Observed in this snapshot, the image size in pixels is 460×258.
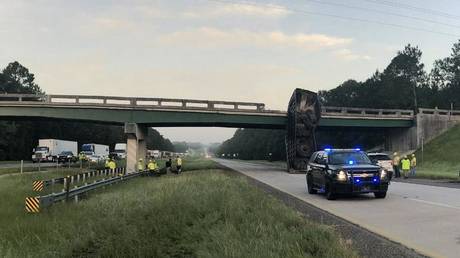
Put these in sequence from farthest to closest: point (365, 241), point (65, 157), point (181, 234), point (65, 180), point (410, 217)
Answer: point (65, 157), point (65, 180), point (410, 217), point (365, 241), point (181, 234)

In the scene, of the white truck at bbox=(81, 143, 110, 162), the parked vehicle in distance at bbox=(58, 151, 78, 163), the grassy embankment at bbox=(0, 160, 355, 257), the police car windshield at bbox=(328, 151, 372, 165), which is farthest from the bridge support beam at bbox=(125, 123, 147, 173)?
the grassy embankment at bbox=(0, 160, 355, 257)

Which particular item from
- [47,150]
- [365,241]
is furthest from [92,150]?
[365,241]

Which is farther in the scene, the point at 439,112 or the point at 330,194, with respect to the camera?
the point at 439,112

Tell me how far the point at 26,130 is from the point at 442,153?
249 feet

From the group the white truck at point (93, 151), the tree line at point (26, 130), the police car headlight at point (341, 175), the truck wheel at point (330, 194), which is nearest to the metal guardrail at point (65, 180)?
the truck wheel at point (330, 194)

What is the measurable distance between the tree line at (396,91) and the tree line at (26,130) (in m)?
47.3

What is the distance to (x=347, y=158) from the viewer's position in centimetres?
2098

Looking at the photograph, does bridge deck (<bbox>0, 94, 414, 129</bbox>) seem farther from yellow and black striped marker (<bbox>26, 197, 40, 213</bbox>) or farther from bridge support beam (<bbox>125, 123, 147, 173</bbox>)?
yellow and black striped marker (<bbox>26, 197, 40, 213</bbox>)

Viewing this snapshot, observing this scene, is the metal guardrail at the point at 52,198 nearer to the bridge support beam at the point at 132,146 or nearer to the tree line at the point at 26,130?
the bridge support beam at the point at 132,146

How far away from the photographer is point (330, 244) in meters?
8.59

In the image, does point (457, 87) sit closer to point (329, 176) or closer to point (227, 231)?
point (329, 176)

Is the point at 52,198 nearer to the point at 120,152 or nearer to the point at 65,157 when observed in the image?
the point at 65,157

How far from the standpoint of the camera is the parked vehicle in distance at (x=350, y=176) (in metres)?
19.5

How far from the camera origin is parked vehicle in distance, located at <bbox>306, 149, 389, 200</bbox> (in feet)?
64.0
